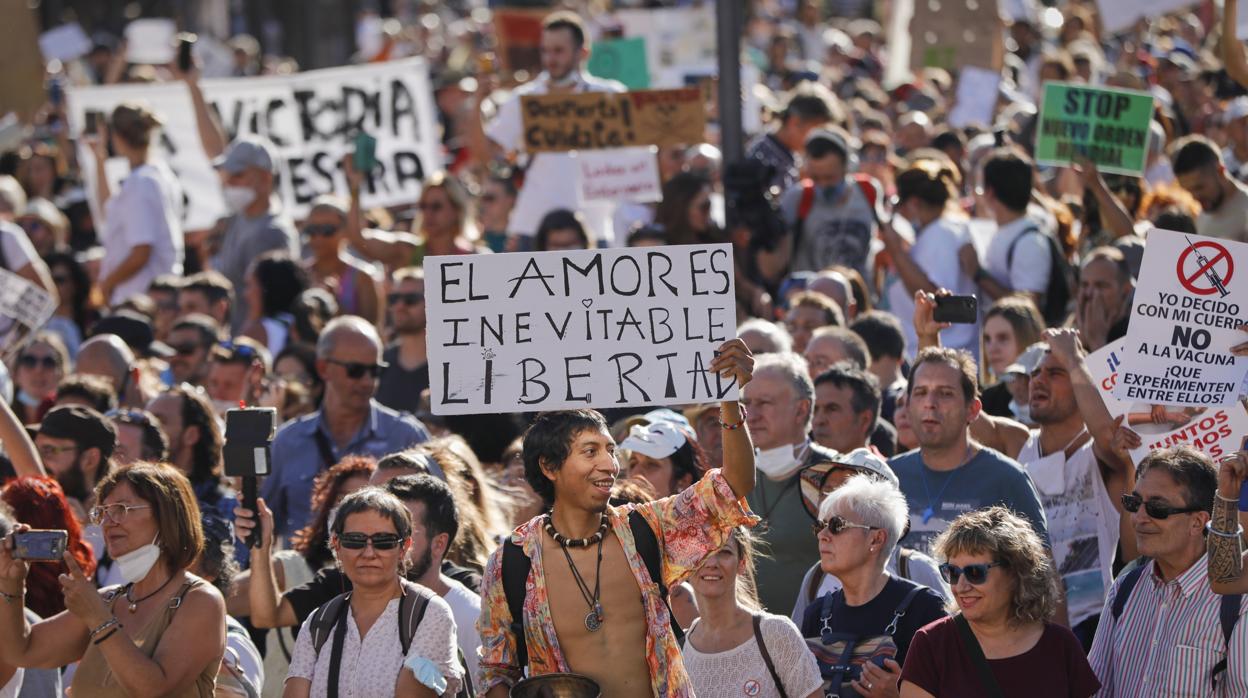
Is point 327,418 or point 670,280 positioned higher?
point 670,280

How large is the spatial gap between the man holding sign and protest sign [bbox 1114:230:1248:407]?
1920 millimetres

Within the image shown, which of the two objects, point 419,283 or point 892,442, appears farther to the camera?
point 419,283

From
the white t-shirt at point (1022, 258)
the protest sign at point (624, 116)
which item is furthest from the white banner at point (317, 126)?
the white t-shirt at point (1022, 258)

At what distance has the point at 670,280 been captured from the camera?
18.9 ft

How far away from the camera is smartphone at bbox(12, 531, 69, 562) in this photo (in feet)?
17.7

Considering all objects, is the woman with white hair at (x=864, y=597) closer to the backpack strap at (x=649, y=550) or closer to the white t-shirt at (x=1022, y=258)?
the backpack strap at (x=649, y=550)

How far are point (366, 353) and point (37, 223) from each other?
20.8ft

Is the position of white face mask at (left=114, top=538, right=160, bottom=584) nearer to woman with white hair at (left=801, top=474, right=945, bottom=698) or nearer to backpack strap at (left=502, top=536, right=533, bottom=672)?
backpack strap at (left=502, top=536, right=533, bottom=672)

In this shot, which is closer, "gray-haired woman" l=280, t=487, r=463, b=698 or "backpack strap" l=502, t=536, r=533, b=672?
"backpack strap" l=502, t=536, r=533, b=672

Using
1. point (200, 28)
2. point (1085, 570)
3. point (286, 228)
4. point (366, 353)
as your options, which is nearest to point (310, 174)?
point (286, 228)

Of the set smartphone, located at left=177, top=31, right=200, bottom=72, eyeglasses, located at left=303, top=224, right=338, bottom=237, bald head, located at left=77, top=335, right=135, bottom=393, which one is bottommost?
bald head, located at left=77, top=335, right=135, bottom=393

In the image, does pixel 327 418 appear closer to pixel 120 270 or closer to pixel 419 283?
pixel 419 283

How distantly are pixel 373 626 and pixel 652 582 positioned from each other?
93 centimetres

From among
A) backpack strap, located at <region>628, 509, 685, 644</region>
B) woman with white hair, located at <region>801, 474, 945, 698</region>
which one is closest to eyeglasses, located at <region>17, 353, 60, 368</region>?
woman with white hair, located at <region>801, 474, 945, 698</region>
